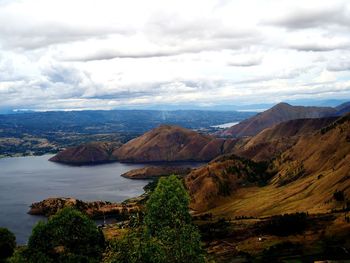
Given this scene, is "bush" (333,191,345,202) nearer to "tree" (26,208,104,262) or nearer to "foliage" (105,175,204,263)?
"tree" (26,208,104,262)

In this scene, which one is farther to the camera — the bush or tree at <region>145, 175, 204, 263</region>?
the bush

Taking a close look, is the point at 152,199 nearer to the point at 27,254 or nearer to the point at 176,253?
the point at 27,254

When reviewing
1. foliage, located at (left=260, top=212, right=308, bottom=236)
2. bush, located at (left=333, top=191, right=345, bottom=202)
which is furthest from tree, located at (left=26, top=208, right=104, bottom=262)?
bush, located at (left=333, top=191, right=345, bottom=202)

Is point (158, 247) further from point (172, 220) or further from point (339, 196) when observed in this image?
point (339, 196)

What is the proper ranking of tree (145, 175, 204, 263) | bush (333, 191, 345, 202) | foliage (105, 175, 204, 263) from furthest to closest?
bush (333, 191, 345, 202) < tree (145, 175, 204, 263) < foliage (105, 175, 204, 263)

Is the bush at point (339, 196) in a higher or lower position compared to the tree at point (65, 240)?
lower

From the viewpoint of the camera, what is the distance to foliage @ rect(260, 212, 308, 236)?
143375 millimetres

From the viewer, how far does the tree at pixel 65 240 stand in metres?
80.8

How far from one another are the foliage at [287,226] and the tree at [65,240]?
244 feet

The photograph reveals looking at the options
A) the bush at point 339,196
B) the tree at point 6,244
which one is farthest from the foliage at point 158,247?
the bush at point 339,196

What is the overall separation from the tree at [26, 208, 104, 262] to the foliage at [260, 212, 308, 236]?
74.2 metres

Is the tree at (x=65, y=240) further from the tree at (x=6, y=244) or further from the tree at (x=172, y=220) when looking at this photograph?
the tree at (x=6, y=244)

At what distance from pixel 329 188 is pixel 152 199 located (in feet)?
369

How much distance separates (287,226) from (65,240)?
8330cm
